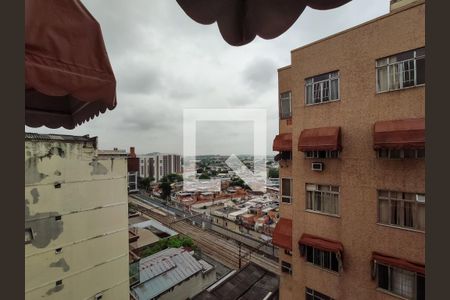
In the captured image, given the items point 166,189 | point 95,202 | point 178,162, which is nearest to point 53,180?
point 95,202

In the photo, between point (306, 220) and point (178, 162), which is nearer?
point (306, 220)

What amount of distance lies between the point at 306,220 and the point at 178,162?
5025 centimetres

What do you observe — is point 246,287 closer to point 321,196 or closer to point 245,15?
point 321,196

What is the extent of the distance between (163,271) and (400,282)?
10.6m

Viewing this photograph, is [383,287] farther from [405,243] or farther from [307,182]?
[307,182]

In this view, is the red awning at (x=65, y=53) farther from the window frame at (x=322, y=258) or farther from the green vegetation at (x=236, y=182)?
the green vegetation at (x=236, y=182)

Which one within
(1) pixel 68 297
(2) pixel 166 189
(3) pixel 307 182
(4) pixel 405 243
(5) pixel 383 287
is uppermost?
(3) pixel 307 182

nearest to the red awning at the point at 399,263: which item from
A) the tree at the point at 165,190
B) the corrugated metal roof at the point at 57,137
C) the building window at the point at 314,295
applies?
the building window at the point at 314,295

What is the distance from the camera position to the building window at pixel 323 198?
15.8 feet

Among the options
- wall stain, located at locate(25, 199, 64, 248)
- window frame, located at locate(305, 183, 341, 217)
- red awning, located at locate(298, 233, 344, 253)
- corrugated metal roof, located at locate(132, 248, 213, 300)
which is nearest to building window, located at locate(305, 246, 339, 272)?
red awning, located at locate(298, 233, 344, 253)

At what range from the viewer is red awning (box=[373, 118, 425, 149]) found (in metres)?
3.54

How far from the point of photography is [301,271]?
5.41 metres

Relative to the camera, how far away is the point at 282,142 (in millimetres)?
6000

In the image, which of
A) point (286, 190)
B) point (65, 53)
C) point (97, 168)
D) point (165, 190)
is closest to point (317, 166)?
point (286, 190)
